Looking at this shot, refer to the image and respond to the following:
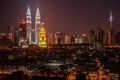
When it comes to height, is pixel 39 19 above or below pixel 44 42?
above

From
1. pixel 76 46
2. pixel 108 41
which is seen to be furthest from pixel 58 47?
pixel 108 41

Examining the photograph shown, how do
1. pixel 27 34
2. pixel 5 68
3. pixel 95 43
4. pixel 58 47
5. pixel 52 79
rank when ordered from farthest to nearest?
pixel 27 34
pixel 95 43
pixel 58 47
pixel 5 68
pixel 52 79

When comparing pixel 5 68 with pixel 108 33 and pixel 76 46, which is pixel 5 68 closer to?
pixel 76 46

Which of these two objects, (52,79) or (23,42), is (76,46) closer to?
(23,42)

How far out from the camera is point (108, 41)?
85.9m

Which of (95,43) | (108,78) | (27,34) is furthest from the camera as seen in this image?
(27,34)

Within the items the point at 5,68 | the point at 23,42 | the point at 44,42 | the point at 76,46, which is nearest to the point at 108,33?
the point at 76,46

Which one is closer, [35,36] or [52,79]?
[52,79]

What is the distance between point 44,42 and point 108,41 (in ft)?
57.4

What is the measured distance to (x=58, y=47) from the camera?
76.6 meters

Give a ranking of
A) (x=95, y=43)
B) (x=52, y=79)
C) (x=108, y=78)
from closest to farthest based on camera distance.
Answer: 1. (x=52, y=79)
2. (x=108, y=78)
3. (x=95, y=43)

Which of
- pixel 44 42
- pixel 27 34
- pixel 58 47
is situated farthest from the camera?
pixel 27 34

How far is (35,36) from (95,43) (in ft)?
102

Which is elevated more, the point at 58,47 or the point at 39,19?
the point at 39,19
